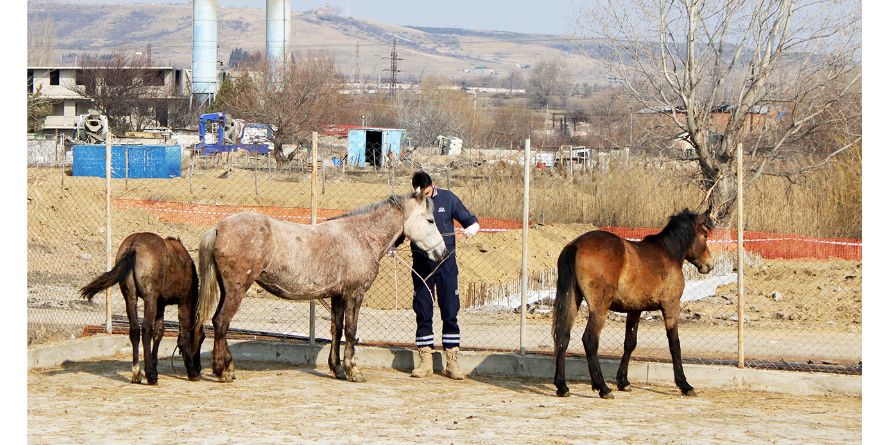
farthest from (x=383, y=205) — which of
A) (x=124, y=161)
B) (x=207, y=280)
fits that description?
(x=124, y=161)

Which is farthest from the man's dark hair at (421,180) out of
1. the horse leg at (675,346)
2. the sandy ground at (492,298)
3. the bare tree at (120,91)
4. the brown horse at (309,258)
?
the bare tree at (120,91)

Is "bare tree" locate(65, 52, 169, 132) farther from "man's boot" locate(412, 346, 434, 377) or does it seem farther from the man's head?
the man's head

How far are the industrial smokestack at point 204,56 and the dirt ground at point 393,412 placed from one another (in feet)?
243

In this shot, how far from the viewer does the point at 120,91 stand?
72.9m

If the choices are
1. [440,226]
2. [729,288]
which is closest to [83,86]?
[729,288]

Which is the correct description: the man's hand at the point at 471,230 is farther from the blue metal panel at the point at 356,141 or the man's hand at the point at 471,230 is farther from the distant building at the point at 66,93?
the distant building at the point at 66,93

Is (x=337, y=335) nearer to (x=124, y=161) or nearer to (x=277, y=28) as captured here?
(x=124, y=161)

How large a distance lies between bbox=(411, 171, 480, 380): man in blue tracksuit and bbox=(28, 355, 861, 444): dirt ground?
0.83ft

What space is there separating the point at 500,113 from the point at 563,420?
4214 inches

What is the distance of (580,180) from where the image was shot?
121ft

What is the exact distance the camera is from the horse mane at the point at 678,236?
36.8 ft

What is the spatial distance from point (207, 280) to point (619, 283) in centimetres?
399

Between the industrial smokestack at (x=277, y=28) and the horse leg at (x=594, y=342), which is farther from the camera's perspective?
the industrial smokestack at (x=277, y=28)

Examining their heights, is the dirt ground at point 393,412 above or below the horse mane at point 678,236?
below
